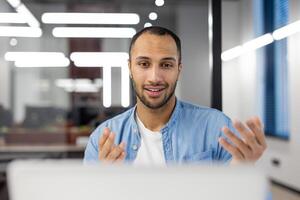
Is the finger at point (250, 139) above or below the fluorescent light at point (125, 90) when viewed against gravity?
below

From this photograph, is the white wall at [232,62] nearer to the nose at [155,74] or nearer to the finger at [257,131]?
the nose at [155,74]

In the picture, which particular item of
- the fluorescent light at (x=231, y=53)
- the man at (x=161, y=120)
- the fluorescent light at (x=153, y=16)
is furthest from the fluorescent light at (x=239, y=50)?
the man at (x=161, y=120)

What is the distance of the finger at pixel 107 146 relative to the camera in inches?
37.9

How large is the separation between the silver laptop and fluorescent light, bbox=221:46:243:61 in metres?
1.60

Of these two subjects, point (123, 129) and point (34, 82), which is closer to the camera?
point (123, 129)

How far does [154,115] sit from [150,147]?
0.44ft

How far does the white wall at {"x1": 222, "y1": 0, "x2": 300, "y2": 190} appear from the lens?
6.81 feet

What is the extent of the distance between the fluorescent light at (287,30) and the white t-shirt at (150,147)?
2893 millimetres

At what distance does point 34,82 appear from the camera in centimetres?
386

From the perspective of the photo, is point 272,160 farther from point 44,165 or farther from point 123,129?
point 44,165

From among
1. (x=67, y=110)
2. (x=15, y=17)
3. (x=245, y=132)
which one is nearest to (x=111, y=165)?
(x=245, y=132)

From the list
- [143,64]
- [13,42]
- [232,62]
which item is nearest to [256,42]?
[232,62]

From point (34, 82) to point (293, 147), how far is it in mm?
2932

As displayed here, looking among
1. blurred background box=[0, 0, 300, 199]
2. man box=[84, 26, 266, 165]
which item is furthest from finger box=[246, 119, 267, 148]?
blurred background box=[0, 0, 300, 199]
